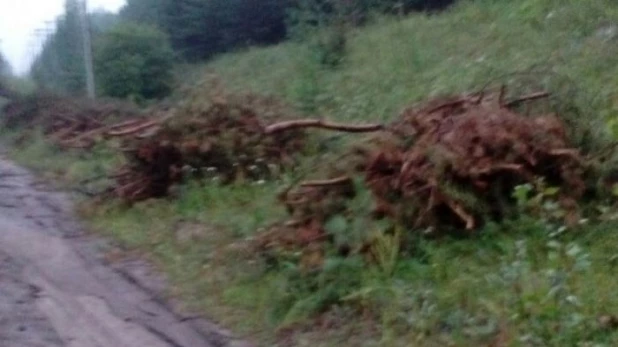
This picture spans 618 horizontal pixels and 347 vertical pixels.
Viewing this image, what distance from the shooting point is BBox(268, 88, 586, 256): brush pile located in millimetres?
10266

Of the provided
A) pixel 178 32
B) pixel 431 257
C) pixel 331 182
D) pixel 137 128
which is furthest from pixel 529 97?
pixel 178 32

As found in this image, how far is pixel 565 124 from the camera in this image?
441 inches

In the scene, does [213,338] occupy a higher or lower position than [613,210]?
lower

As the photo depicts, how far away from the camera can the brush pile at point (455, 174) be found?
10266 millimetres

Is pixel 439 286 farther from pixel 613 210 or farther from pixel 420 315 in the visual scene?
pixel 613 210

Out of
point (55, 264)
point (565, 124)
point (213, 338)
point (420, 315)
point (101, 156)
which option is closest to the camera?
point (420, 315)

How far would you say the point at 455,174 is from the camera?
10227mm

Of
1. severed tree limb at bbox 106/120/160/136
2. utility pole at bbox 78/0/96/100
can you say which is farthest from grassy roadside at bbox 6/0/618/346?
utility pole at bbox 78/0/96/100

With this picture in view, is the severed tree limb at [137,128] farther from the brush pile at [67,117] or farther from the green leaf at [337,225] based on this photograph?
the green leaf at [337,225]

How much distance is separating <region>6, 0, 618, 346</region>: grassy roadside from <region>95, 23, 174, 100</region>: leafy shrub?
13703 mm

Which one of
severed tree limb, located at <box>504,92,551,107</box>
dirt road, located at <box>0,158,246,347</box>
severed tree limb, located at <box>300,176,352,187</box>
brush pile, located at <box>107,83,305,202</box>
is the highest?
severed tree limb, located at <box>504,92,551,107</box>

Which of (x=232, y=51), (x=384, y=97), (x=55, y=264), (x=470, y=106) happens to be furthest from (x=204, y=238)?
(x=232, y=51)

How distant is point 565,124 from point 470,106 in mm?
911

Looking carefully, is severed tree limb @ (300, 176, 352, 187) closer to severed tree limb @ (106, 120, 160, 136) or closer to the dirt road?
the dirt road
